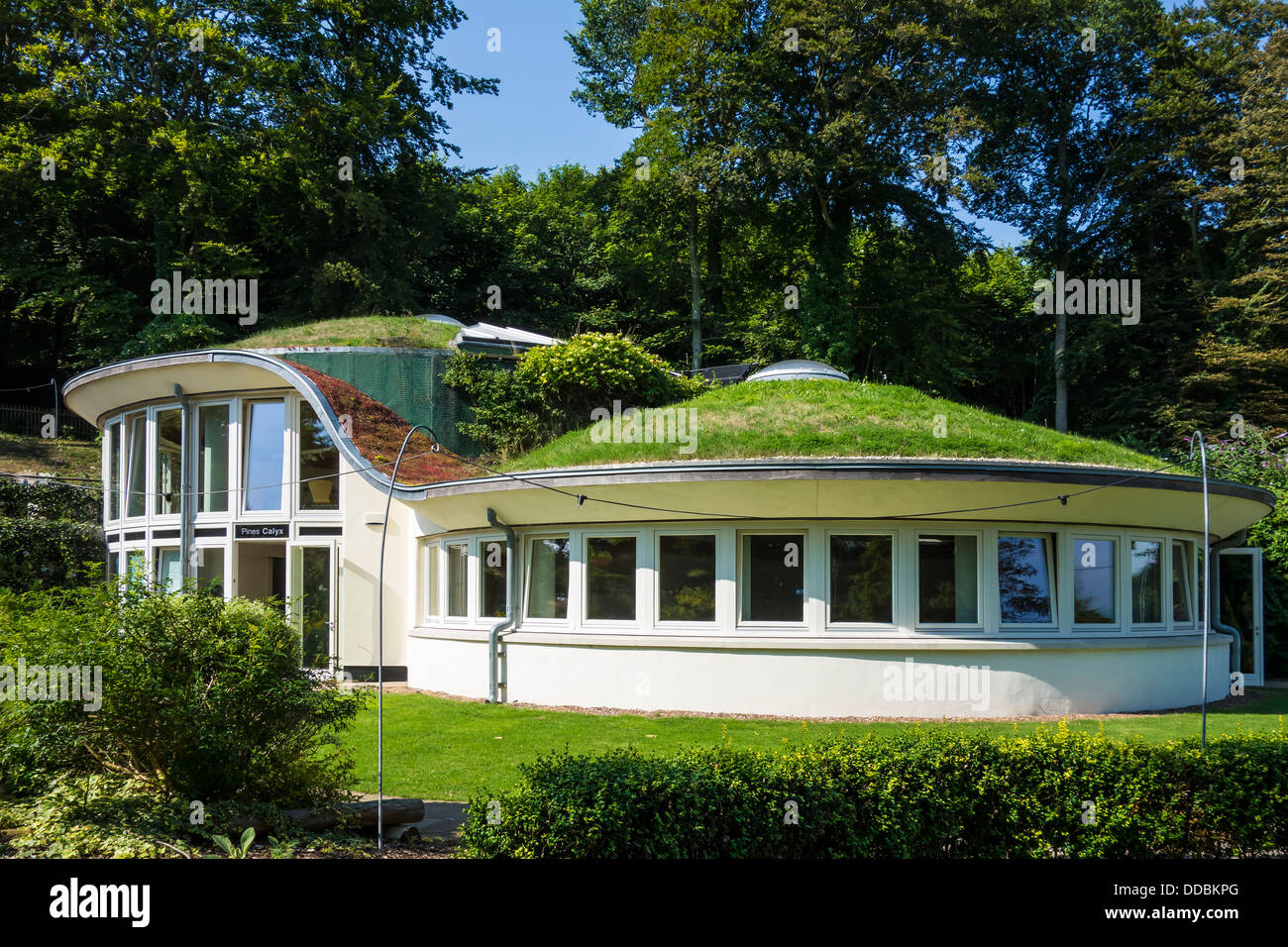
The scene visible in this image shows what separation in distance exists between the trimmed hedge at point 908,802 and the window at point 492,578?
9535mm

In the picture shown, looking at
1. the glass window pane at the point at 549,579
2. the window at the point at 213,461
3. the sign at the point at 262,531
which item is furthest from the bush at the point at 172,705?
the window at the point at 213,461

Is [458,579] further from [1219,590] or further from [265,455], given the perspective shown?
[1219,590]

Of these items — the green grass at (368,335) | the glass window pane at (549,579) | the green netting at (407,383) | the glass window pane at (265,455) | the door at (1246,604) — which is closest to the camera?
the glass window pane at (549,579)

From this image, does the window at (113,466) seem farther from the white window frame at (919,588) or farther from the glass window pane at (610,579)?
the white window frame at (919,588)

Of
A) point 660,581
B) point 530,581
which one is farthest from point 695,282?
point 660,581

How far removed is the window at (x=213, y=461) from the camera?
67.4 feet

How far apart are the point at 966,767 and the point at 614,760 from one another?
2.58 m

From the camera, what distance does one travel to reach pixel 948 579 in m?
14.3

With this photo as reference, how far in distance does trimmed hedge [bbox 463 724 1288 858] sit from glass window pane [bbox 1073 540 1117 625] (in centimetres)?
684

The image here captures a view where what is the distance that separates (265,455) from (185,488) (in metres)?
2.00

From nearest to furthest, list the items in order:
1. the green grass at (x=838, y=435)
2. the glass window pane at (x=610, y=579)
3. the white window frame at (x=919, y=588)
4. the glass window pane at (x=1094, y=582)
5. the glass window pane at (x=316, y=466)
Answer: the white window frame at (x=919, y=588) < the glass window pane at (x=1094, y=582) < the glass window pane at (x=610, y=579) < the green grass at (x=838, y=435) < the glass window pane at (x=316, y=466)

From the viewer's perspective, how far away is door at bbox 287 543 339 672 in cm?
1936

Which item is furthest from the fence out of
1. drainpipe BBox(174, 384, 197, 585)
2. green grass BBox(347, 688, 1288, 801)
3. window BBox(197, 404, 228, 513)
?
green grass BBox(347, 688, 1288, 801)

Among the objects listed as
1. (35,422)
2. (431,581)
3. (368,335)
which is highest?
(368,335)
